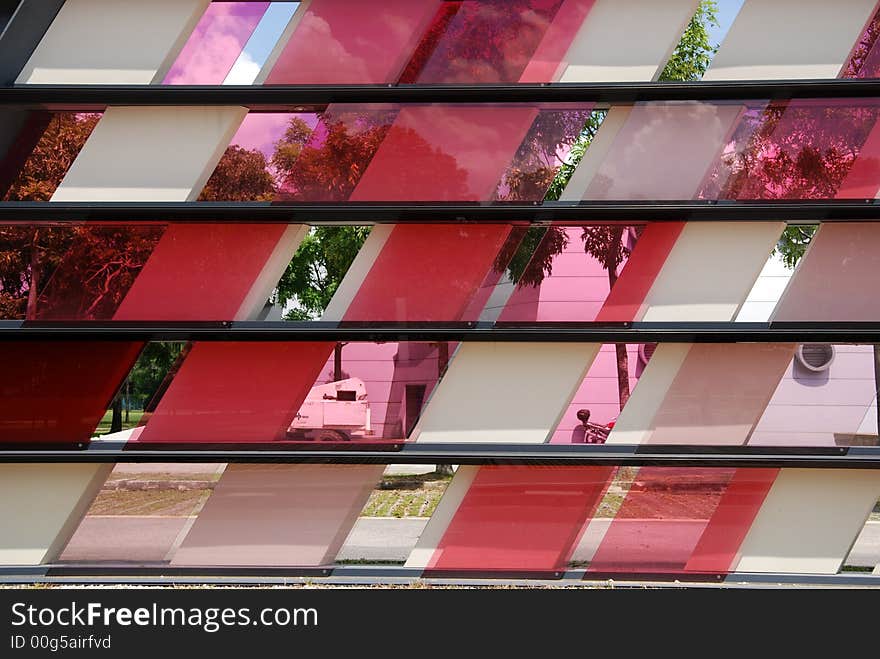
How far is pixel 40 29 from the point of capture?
4.30 m

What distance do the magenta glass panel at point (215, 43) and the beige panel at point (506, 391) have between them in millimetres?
1785

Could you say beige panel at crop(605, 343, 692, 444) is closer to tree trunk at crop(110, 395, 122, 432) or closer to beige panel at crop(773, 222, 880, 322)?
beige panel at crop(773, 222, 880, 322)

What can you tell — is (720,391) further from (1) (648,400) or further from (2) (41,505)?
(2) (41,505)

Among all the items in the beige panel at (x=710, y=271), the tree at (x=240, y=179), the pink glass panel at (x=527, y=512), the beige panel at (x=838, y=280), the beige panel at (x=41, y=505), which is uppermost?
the beige panel at (x=838, y=280)

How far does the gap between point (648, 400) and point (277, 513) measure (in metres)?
1.84

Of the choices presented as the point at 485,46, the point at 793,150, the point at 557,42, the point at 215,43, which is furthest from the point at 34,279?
the point at 793,150

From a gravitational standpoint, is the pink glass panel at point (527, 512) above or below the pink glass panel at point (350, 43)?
below

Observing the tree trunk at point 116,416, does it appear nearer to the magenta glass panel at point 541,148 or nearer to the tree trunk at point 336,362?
the tree trunk at point 336,362

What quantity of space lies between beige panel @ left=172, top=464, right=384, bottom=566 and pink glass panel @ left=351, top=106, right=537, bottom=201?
1.34 meters

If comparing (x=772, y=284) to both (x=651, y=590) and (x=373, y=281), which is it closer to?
(x=651, y=590)

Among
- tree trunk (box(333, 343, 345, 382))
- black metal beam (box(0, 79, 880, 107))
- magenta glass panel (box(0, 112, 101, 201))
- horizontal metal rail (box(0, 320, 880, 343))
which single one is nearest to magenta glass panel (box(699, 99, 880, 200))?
black metal beam (box(0, 79, 880, 107))

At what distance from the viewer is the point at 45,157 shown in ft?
14.2

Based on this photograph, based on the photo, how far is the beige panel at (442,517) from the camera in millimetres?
4328

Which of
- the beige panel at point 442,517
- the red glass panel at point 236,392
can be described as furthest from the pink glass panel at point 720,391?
the red glass panel at point 236,392
